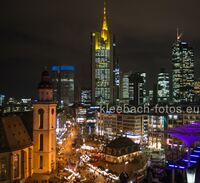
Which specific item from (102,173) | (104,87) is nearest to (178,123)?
(102,173)

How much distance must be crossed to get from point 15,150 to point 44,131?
4.97m

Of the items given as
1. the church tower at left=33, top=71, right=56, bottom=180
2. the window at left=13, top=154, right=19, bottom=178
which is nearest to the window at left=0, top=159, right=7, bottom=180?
the window at left=13, top=154, right=19, bottom=178

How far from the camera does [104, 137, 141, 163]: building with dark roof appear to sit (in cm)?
4979

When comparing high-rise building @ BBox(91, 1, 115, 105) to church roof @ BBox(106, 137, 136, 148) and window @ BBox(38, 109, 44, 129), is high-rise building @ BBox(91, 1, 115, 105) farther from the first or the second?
window @ BBox(38, 109, 44, 129)

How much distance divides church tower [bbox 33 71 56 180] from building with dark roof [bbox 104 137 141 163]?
14.2 metres

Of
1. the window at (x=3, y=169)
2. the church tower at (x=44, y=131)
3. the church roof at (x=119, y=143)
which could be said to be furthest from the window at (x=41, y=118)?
the church roof at (x=119, y=143)

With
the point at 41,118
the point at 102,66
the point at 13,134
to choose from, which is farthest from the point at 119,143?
the point at 102,66

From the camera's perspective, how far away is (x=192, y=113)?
71.9 m

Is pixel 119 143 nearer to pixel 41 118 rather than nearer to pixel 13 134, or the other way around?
pixel 41 118

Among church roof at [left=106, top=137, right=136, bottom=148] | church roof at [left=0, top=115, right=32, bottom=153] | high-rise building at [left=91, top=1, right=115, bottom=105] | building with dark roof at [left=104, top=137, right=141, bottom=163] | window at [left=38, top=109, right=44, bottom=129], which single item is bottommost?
building with dark roof at [left=104, top=137, right=141, bottom=163]

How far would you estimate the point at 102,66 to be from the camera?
181 m

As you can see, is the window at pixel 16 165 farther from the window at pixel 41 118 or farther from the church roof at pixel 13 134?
the window at pixel 41 118

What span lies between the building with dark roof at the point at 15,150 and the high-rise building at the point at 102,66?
459ft

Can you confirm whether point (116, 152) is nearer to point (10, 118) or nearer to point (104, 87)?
point (10, 118)
